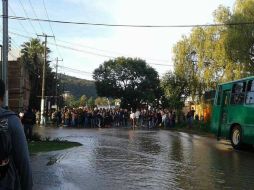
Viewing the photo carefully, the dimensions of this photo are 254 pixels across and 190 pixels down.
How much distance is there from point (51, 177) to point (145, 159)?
4.75 m

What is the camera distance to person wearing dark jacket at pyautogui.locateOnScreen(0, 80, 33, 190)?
357cm

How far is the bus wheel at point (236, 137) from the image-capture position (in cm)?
2071

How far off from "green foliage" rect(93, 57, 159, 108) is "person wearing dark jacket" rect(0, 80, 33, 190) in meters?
90.7

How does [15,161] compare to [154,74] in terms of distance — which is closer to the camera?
[15,161]

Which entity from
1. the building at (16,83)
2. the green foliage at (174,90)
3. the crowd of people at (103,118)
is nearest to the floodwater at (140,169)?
the crowd of people at (103,118)

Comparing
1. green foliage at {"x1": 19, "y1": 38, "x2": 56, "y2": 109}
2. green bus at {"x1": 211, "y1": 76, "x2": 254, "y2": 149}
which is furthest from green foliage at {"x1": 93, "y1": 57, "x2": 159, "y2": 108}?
green bus at {"x1": 211, "y1": 76, "x2": 254, "y2": 149}

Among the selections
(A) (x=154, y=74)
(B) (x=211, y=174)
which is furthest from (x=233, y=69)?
(A) (x=154, y=74)

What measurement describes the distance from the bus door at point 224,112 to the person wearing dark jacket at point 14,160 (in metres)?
19.4

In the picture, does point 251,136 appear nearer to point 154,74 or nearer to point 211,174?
point 211,174

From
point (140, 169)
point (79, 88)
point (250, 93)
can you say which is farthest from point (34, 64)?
point (79, 88)

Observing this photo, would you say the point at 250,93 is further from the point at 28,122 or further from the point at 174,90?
the point at 174,90

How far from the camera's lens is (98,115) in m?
43.8

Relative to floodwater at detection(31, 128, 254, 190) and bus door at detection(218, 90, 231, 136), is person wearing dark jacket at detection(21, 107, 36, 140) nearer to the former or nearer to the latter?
floodwater at detection(31, 128, 254, 190)

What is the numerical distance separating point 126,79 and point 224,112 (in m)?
75.2
